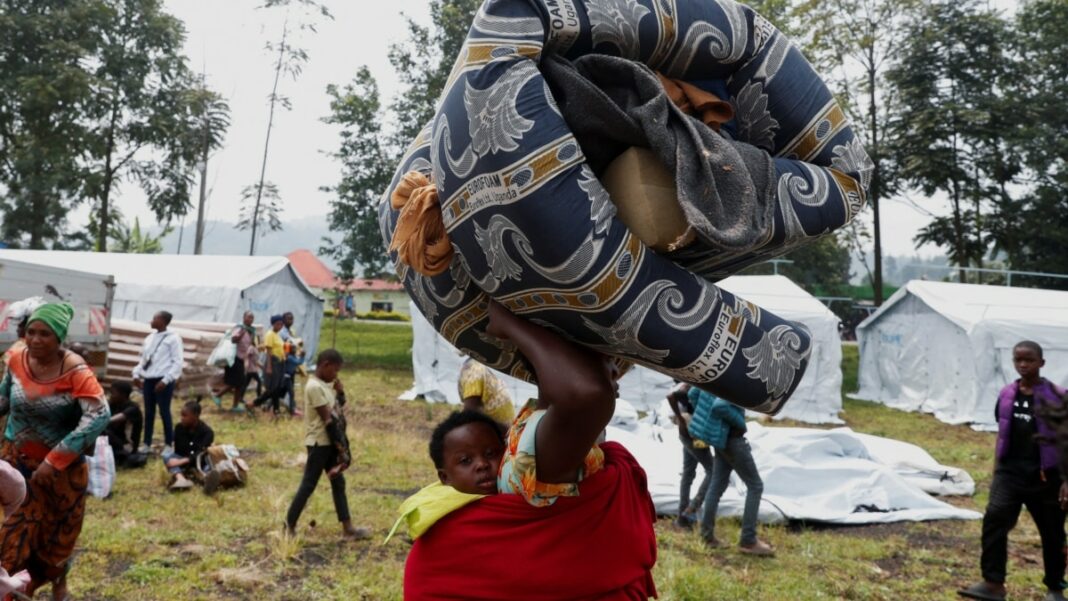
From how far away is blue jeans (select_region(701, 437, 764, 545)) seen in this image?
706 centimetres

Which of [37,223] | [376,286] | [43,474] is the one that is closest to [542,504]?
[43,474]

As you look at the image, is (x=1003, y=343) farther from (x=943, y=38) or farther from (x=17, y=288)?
(x=17, y=288)

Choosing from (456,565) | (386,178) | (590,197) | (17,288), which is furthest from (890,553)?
(386,178)

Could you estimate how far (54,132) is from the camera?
24469mm

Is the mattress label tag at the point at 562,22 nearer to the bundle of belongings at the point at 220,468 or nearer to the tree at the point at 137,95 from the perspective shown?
the bundle of belongings at the point at 220,468

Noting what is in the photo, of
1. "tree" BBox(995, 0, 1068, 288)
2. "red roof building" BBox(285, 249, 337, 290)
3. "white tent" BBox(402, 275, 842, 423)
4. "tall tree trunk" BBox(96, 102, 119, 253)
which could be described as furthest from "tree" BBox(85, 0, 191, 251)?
"red roof building" BBox(285, 249, 337, 290)

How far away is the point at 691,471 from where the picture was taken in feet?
26.4

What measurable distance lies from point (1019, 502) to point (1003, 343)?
Result: 1186cm

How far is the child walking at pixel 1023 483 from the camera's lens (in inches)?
241

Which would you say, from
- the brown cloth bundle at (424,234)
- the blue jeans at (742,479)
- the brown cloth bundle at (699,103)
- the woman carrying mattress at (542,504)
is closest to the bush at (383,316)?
the blue jeans at (742,479)

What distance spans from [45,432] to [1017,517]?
6.71m

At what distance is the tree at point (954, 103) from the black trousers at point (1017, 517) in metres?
20.2

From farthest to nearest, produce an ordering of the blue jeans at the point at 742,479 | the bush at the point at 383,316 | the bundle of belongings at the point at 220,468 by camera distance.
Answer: the bush at the point at 383,316 < the bundle of belongings at the point at 220,468 < the blue jeans at the point at 742,479

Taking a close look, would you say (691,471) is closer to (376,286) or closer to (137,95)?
(137,95)
